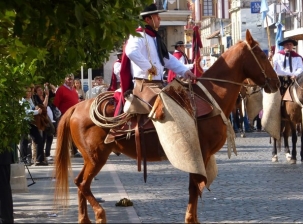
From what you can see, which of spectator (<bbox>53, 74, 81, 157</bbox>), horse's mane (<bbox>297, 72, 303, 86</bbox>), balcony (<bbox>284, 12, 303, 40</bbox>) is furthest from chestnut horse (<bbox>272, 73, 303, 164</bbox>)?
balcony (<bbox>284, 12, 303, 40</bbox>)

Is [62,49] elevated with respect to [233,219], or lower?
elevated

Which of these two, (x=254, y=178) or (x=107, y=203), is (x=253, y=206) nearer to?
(x=107, y=203)

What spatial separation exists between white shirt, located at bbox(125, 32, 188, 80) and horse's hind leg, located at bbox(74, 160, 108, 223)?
48.7 inches

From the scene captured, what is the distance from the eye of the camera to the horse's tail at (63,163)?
1143 cm

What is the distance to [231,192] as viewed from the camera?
46.2 ft

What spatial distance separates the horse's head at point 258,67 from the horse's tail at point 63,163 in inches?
91.7

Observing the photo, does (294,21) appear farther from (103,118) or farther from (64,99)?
(103,118)

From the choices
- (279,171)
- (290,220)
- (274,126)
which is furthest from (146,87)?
(274,126)

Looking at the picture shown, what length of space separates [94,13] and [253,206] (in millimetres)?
5089

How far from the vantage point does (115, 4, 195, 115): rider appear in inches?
442

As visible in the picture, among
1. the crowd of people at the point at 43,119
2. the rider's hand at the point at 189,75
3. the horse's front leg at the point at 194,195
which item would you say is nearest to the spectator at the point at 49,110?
the crowd of people at the point at 43,119

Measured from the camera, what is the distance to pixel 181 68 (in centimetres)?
1146

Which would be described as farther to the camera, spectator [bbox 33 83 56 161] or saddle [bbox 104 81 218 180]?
spectator [bbox 33 83 56 161]

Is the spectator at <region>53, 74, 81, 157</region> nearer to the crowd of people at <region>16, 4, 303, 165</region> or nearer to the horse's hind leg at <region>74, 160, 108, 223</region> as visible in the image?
the crowd of people at <region>16, 4, 303, 165</region>
